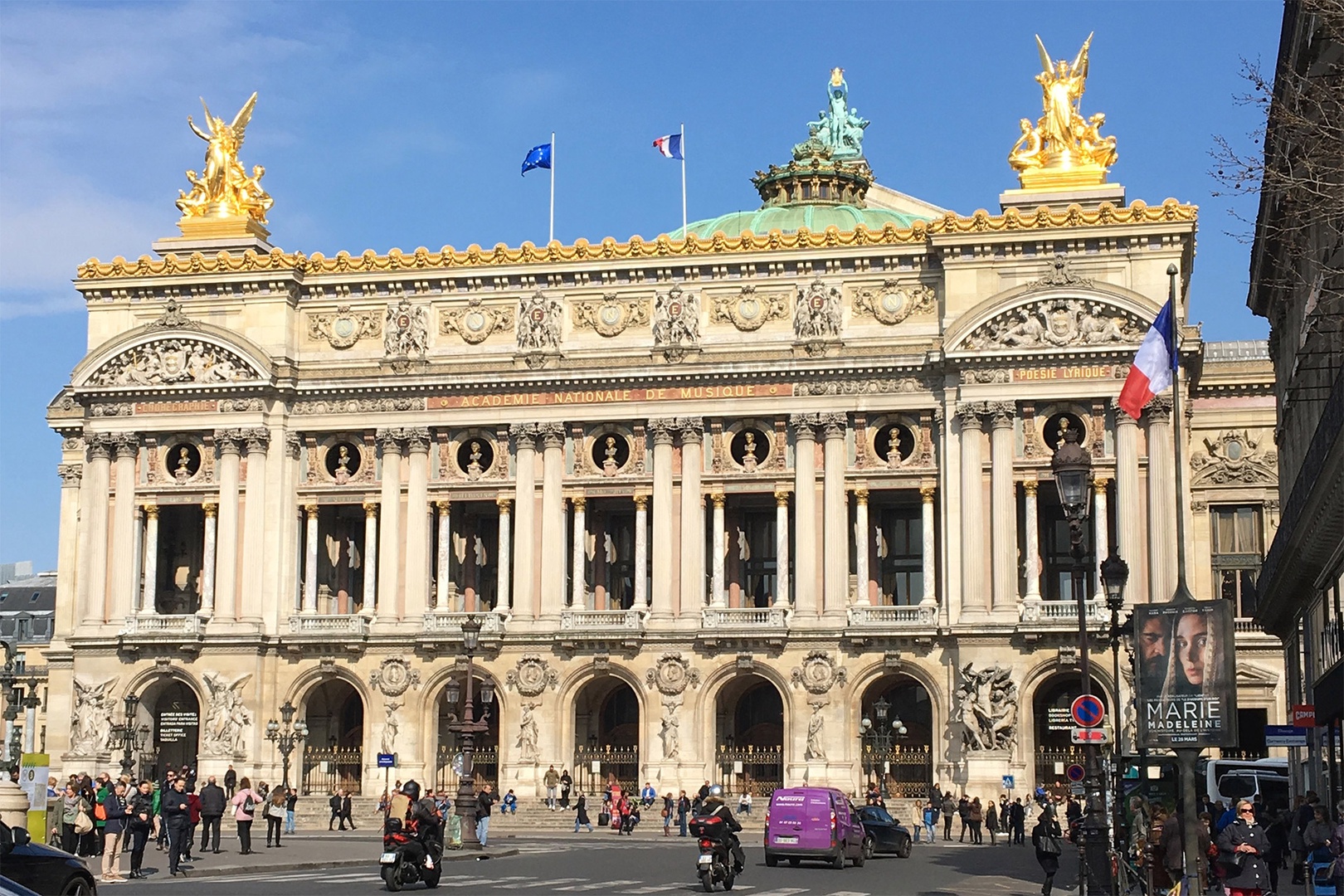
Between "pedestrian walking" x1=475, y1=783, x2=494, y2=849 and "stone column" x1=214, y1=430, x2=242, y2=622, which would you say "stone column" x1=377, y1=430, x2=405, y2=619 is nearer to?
"stone column" x1=214, y1=430, x2=242, y2=622

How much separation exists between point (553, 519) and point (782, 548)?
879 cm

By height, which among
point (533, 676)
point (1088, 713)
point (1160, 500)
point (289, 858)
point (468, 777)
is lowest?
point (289, 858)

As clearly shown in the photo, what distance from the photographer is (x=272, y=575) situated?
3017 inches

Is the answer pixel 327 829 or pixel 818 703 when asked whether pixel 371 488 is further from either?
pixel 818 703

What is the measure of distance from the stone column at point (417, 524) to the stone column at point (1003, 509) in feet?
70.2

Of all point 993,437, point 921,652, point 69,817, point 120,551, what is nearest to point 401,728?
point 120,551

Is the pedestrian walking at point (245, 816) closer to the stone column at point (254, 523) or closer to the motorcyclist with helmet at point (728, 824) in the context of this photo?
the motorcyclist with helmet at point (728, 824)

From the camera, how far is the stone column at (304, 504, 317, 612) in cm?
7719

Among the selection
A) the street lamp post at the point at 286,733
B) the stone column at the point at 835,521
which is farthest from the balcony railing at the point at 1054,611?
the street lamp post at the point at 286,733

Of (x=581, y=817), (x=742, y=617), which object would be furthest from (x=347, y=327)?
(x=581, y=817)

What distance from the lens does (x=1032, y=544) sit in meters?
70.5

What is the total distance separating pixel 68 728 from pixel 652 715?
23.7 m

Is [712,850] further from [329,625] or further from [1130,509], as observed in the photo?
[329,625]

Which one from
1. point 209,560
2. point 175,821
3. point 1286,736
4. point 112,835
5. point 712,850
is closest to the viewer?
point 712,850
